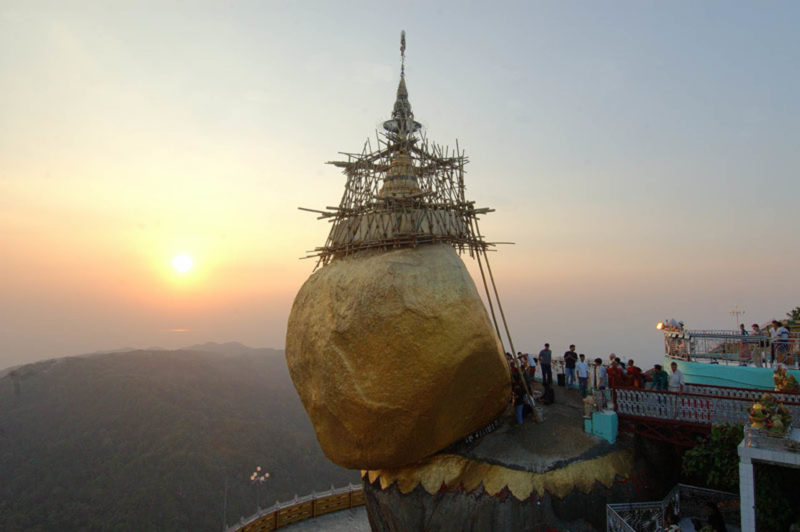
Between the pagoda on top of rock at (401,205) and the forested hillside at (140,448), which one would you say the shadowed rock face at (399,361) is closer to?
the pagoda on top of rock at (401,205)

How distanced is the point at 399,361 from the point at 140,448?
229 ft

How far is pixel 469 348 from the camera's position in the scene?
11.6 m

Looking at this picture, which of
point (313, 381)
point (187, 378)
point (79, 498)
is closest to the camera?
point (313, 381)

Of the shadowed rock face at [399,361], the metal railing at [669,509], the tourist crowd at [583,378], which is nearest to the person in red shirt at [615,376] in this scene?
the tourist crowd at [583,378]

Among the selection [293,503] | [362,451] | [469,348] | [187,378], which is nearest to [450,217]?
[469,348]

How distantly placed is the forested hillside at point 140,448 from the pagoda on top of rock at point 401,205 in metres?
38.4

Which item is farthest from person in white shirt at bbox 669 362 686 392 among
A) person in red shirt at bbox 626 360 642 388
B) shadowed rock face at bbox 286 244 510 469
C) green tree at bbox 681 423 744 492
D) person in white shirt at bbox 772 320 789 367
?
shadowed rock face at bbox 286 244 510 469

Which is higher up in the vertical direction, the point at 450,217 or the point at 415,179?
the point at 415,179

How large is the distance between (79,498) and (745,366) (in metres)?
70.2

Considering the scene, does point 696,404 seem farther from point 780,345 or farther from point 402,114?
point 402,114

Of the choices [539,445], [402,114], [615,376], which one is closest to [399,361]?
[539,445]

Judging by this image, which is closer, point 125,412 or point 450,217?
point 450,217

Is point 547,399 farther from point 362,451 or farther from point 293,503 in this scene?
point 293,503

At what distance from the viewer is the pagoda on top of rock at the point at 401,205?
537 inches
